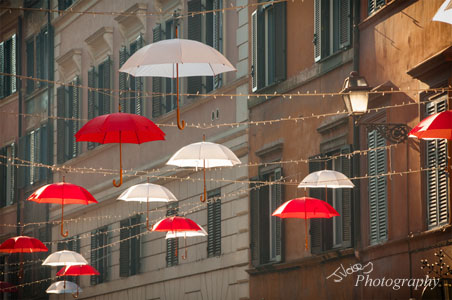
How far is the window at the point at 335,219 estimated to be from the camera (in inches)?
811

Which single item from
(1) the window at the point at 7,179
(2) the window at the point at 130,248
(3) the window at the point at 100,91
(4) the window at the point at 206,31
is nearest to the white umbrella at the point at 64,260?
(2) the window at the point at 130,248

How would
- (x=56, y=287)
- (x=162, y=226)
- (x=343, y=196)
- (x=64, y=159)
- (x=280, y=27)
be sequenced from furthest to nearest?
(x=64, y=159) → (x=56, y=287) → (x=280, y=27) → (x=162, y=226) → (x=343, y=196)

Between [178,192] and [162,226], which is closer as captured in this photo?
[162,226]

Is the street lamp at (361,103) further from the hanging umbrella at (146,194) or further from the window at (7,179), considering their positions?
the window at (7,179)

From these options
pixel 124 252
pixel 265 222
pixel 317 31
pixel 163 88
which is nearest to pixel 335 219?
pixel 265 222

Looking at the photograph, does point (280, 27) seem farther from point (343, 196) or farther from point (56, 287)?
point (56, 287)

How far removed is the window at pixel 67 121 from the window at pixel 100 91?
110 cm

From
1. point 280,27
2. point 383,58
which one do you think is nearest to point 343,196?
point 383,58

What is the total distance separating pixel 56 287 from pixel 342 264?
44.2ft

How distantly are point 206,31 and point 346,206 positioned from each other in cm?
771

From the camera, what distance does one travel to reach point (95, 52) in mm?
34062

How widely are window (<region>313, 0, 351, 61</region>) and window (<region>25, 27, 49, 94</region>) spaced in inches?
688

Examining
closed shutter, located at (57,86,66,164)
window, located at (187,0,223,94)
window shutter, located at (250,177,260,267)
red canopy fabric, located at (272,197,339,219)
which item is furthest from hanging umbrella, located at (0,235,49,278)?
closed shutter, located at (57,86,66,164)

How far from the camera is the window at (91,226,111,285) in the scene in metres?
32.8
